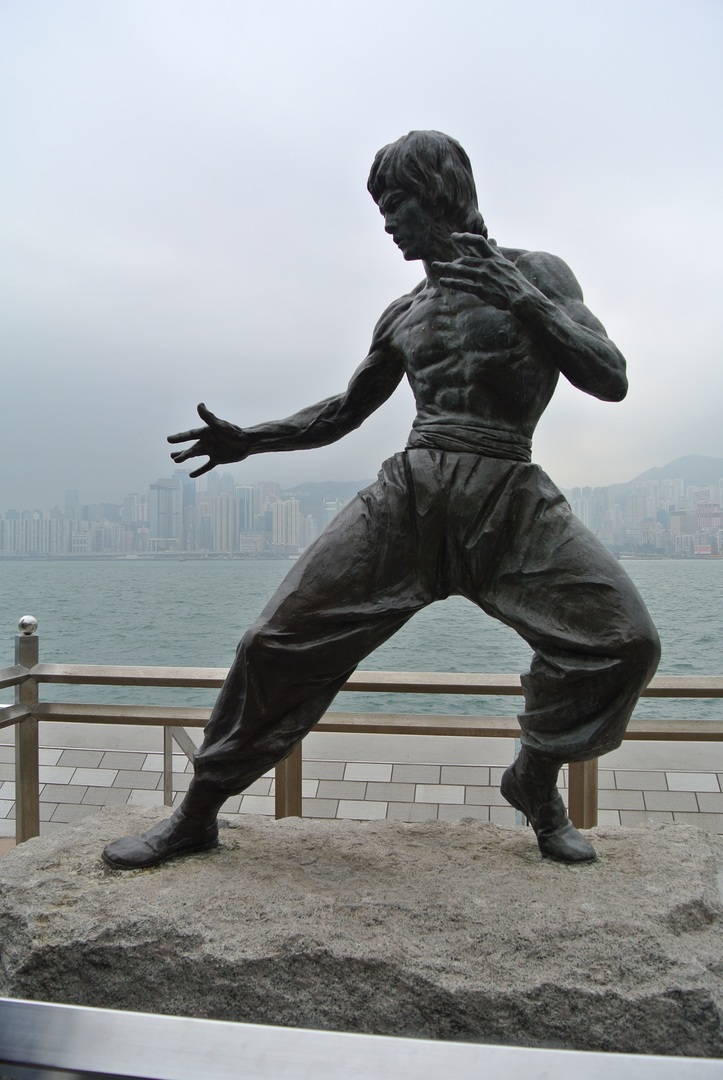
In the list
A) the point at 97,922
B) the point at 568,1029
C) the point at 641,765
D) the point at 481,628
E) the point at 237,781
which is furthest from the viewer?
the point at 481,628

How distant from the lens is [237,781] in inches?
93.8

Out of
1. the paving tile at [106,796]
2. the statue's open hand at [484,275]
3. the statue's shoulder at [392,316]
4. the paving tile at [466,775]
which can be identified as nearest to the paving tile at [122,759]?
the paving tile at [106,796]

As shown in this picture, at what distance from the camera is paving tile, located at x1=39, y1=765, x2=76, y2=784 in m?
4.75

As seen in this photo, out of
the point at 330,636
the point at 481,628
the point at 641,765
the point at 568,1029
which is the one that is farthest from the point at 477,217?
the point at 481,628

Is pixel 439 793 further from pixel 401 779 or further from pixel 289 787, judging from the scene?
pixel 289 787

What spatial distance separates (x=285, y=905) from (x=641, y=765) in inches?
116

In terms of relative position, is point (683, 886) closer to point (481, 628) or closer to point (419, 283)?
point (419, 283)

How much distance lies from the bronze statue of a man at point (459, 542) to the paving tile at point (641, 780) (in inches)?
83.1

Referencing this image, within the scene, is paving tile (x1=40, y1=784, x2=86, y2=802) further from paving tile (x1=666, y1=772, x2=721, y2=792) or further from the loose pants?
paving tile (x1=666, y1=772, x2=721, y2=792)

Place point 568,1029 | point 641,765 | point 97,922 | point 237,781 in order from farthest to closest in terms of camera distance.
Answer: point 641,765 → point 237,781 → point 97,922 → point 568,1029

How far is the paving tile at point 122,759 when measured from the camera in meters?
4.74

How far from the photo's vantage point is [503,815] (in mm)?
4547

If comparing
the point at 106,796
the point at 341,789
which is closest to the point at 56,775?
the point at 106,796

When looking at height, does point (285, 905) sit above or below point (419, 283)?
Result: below
